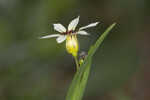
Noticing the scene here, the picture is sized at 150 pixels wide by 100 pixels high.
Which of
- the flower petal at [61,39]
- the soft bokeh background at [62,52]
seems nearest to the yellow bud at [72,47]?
the flower petal at [61,39]

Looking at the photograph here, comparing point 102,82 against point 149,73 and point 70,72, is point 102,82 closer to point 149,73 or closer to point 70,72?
point 70,72

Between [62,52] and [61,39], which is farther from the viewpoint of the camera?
[62,52]

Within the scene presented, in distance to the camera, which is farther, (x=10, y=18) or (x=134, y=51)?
(x=134, y=51)

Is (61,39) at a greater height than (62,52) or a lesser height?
greater

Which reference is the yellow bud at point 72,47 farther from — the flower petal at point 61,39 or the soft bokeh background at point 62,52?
the soft bokeh background at point 62,52

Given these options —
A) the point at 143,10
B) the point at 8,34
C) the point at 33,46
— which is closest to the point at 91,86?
the point at 33,46

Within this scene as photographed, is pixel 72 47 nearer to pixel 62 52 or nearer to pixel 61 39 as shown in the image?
pixel 61 39

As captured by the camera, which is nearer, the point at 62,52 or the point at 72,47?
the point at 72,47

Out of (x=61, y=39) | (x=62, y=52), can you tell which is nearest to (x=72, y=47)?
(x=61, y=39)

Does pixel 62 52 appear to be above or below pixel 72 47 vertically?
below
